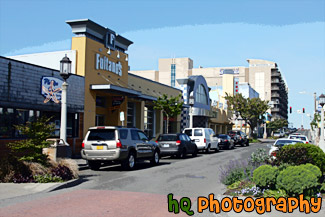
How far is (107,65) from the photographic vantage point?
25.6m

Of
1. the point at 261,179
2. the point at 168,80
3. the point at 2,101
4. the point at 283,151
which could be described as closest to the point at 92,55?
the point at 2,101

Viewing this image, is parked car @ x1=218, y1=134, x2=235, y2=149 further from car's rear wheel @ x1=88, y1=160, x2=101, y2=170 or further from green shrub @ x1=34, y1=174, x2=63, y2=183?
green shrub @ x1=34, y1=174, x2=63, y2=183

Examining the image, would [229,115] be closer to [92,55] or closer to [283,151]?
[92,55]

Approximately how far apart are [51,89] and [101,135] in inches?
250

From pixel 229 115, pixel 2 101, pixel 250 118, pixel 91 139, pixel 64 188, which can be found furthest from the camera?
pixel 229 115

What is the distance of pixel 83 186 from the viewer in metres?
11.3

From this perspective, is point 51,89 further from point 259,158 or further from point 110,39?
point 259,158

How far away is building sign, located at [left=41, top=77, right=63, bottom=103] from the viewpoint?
781 inches

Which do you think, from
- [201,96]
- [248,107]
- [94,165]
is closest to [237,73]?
[248,107]

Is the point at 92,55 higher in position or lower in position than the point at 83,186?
higher

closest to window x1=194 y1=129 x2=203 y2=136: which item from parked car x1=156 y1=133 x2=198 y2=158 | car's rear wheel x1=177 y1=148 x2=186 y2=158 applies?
parked car x1=156 y1=133 x2=198 y2=158

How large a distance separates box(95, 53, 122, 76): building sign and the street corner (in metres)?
15.3

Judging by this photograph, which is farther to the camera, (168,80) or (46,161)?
(168,80)

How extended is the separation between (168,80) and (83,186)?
4285 inches
